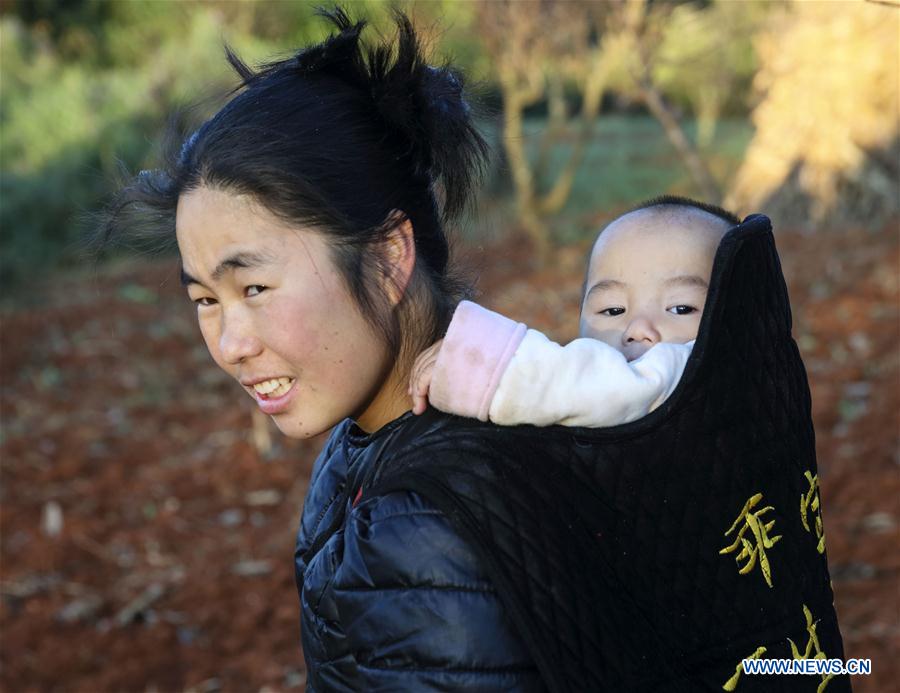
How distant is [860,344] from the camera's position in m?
6.53

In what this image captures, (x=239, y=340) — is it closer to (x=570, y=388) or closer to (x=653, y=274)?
(x=570, y=388)

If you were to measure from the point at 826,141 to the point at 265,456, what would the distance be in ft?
19.2

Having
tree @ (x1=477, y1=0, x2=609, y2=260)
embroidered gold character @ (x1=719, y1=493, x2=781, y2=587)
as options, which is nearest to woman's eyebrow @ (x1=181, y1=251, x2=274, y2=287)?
embroidered gold character @ (x1=719, y1=493, x2=781, y2=587)

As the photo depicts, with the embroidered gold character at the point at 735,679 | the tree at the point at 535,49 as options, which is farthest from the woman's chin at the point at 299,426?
the tree at the point at 535,49

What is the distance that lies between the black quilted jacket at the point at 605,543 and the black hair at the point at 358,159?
0.25 meters

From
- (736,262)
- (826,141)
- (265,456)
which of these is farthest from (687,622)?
(826,141)

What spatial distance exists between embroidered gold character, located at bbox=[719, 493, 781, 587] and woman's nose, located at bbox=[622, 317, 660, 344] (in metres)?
0.35

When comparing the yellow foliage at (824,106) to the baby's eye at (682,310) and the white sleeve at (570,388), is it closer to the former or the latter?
the baby's eye at (682,310)

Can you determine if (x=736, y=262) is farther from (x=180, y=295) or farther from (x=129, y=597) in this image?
(x=180, y=295)

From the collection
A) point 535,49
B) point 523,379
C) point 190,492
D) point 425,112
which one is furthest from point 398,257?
point 535,49

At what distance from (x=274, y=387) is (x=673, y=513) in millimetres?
580

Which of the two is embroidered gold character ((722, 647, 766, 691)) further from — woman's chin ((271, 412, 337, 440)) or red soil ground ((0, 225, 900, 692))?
red soil ground ((0, 225, 900, 692))

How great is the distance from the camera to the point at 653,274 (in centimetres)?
182

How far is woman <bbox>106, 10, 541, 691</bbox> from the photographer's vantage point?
4.24 ft
